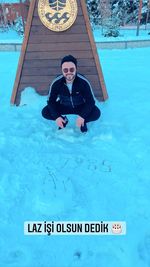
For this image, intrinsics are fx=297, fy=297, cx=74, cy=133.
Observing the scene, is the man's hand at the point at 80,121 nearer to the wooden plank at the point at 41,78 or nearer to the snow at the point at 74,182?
the snow at the point at 74,182

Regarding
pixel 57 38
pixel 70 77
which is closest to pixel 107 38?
pixel 57 38

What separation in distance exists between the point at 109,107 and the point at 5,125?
1.57 m

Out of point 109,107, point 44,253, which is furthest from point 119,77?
point 44,253

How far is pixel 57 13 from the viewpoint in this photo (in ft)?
13.8

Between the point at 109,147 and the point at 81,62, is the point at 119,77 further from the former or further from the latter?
the point at 109,147

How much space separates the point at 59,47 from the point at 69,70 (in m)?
1.04

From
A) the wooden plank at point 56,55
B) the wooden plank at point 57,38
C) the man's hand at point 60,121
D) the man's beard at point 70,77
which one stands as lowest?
the man's hand at point 60,121

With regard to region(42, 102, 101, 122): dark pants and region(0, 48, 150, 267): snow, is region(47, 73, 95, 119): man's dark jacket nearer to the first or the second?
region(42, 102, 101, 122): dark pants

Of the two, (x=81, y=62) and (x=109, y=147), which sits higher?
(x=81, y=62)

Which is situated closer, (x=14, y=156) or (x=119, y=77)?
(x=14, y=156)

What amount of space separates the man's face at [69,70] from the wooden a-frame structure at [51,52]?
0.91 metres

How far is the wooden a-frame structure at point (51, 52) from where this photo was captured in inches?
168

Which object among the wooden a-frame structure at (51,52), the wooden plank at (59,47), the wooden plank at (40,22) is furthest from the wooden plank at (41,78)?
the wooden plank at (40,22)

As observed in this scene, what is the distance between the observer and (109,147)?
3.43 meters
